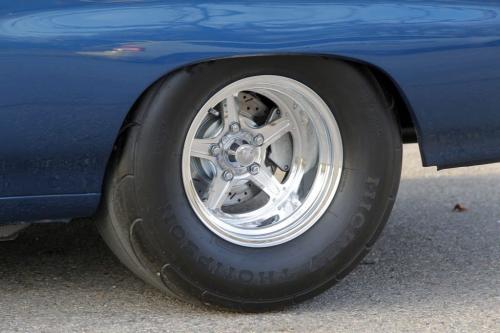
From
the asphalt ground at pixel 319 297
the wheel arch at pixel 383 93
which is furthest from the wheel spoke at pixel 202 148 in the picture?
the asphalt ground at pixel 319 297

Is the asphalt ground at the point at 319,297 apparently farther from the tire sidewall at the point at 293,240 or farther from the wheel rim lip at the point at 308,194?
the wheel rim lip at the point at 308,194

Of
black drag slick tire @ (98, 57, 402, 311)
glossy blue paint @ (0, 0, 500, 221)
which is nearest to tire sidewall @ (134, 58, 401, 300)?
black drag slick tire @ (98, 57, 402, 311)

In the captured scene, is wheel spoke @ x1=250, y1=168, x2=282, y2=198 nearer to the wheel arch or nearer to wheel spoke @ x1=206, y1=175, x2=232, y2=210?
wheel spoke @ x1=206, y1=175, x2=232, y2=210

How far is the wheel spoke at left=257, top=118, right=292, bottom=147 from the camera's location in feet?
12.2

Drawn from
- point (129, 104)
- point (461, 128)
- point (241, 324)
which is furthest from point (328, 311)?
point (129, 104)

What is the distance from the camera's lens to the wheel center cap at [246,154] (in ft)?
12.0

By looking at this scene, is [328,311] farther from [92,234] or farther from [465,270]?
[92,234]

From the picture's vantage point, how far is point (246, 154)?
367cm

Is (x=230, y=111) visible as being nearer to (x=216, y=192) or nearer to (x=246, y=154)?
(x=246, y=154)

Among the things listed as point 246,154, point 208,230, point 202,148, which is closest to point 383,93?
point 246,154

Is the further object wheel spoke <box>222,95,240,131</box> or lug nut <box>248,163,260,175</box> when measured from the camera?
lug nut <box>248,163,260,175</box>

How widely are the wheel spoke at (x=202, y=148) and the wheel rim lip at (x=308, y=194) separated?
0.24 ft

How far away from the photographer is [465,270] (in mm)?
4168

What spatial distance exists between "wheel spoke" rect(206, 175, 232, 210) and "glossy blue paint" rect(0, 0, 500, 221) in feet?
1.54
